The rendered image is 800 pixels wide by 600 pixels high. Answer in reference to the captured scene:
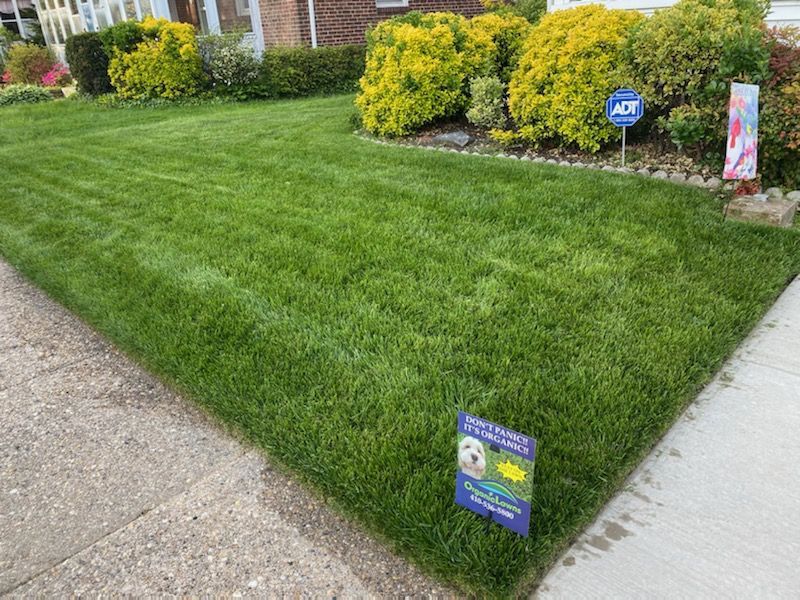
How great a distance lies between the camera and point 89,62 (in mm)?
11953

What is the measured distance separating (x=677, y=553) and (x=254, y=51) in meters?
12.6

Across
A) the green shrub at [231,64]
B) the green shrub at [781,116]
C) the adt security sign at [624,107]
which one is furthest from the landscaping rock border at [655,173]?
the green shrub at [231,64]

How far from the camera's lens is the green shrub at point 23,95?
12.9 meters

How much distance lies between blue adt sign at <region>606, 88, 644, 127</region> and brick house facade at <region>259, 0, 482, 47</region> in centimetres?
903

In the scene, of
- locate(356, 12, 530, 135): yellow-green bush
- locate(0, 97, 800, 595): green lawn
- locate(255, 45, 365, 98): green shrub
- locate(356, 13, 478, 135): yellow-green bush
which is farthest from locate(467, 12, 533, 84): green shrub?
locate(255, 45, 365, 98): green shrub

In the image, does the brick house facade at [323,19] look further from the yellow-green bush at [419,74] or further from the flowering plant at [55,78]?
the yellow-green bush at [419,74]

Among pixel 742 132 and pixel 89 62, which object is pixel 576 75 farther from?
pixel 89 62

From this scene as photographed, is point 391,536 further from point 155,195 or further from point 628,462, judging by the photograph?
point 155,195

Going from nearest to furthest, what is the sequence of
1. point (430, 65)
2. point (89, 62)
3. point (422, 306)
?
point (422, 306) → point (430, 65) → point (89, 62)

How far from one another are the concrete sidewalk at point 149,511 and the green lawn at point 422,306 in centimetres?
12

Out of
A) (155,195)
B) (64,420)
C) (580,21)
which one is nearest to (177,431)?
(64,420)

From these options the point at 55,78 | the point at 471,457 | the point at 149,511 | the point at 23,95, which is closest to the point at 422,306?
the point at 471,457

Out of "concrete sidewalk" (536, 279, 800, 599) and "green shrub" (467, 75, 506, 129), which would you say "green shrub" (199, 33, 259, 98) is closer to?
"green shrub" (467, 75, 506, 129)

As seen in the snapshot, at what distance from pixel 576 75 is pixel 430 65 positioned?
194cm
